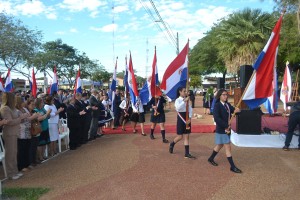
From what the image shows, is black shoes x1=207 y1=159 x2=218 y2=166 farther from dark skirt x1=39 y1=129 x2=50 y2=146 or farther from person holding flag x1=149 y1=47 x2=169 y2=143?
dark skirt x1=39 y1=129 x2=50 y2=146

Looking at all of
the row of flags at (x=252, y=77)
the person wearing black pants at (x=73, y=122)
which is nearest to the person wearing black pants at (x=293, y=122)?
the row of flags at (x=252, y=77)

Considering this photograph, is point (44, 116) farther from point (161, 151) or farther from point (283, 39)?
point (283, 39)

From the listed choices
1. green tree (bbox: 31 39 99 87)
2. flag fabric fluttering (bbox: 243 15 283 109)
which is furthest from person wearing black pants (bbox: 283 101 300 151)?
green tree (bbox: 31 39 99 87)

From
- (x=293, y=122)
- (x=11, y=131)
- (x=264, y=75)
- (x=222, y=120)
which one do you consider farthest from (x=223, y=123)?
(x=11, y=131)

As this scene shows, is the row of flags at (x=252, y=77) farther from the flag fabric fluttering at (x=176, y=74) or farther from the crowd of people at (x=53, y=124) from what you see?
the crowd of people at (x=53, y=124)

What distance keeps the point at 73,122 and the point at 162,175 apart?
13.6 feet

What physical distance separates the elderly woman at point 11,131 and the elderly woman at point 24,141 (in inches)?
14.8

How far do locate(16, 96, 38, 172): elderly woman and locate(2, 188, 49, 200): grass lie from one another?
1349 mm

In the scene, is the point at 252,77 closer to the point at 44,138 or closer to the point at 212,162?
the point at 212,162

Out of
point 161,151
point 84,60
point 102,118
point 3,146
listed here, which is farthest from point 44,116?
point 84,60

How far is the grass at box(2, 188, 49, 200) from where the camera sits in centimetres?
526

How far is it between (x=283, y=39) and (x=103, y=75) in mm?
37098

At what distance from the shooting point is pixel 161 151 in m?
8.52

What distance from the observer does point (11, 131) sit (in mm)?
6246
